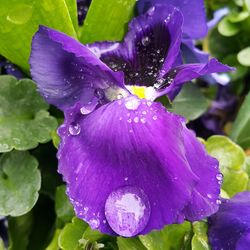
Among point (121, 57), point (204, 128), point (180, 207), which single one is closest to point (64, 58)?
point (121, 57)

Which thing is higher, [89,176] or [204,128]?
[89,176]

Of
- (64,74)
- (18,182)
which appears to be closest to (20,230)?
(18,182)

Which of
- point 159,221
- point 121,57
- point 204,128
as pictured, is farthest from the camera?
point 204,128

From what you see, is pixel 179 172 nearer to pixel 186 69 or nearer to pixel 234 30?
pixel 186 69

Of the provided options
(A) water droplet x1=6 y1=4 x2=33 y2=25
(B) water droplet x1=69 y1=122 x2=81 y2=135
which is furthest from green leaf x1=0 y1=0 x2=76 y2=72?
(B) water droplet x1=69 y1=122 x2=81 y2=135

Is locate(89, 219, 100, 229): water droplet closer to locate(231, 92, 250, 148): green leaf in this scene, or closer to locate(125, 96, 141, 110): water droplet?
locate(125, 96, 141, 110): water droplet

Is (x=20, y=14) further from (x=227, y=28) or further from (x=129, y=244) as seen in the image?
(x=227, y=28)
